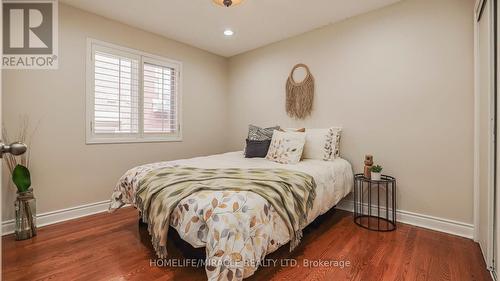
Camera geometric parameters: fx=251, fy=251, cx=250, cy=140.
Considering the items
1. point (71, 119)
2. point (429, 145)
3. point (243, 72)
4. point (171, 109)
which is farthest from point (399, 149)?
point (71, 119)

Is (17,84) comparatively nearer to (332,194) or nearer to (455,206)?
(332,194)

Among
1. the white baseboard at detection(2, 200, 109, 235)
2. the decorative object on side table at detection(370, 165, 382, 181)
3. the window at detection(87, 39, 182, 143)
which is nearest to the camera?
the white baseboard at detection(2, 200, 109, 235)

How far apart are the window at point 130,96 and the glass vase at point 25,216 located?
32.1 inches

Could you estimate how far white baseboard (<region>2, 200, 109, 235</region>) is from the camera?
94.7 inches

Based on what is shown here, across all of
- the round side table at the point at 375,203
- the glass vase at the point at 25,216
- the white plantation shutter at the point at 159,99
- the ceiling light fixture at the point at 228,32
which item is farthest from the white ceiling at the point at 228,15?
the glass vase at the point at 25,216

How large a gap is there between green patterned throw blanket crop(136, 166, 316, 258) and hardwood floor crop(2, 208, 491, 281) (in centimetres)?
24

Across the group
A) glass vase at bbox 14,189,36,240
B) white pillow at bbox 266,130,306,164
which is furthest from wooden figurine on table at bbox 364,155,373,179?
glass vase at bbox 14,189,36,240

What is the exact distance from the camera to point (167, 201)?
1727 millimetres

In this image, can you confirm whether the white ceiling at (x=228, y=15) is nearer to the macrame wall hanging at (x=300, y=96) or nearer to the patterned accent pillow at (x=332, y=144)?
the macrame wall hanging at (x=300, y=96)

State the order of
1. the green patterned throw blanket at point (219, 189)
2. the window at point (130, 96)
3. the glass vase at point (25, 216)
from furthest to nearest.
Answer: the window at point (130, 96), the glass vase at point (25, 216), the green patterned throw blanket at point (219, 189)

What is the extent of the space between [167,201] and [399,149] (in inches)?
93.7

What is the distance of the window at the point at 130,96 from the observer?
296 cm

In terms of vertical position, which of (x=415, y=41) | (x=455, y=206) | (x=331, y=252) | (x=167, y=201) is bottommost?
(x=331, y=252)

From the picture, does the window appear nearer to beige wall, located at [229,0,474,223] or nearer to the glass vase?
the glass vase
